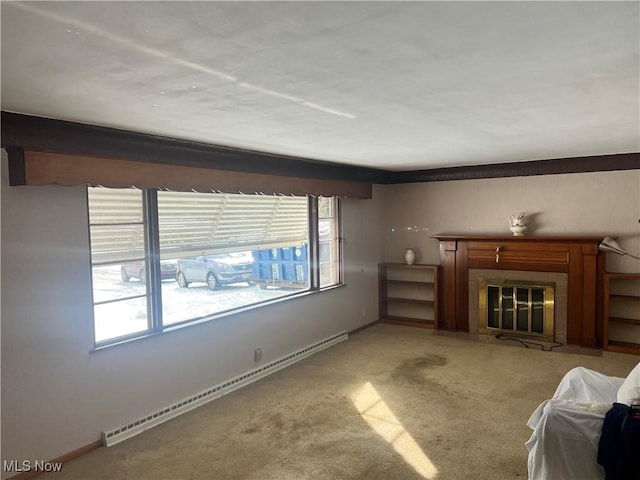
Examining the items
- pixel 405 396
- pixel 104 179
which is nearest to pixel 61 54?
pixel 104 179

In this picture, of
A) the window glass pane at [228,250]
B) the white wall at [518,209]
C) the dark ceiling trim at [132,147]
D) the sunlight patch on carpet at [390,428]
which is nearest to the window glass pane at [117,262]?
the window glass pane at [228,250]

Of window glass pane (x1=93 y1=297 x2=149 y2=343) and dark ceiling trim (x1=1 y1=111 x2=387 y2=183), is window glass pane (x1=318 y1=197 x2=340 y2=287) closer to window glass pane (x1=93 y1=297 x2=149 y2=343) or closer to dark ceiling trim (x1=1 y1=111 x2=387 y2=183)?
dark ceiling trim (x1=1 y1=111 x2=387 y2=183)

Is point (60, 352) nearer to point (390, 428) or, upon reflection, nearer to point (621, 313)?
point (390, 428)

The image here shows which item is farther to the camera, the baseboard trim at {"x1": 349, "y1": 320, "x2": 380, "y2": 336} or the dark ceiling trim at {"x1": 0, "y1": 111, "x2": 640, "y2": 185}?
the baseboard trim at {"x1": 349, "y1": 320, "x2": 380, "y2": 336}

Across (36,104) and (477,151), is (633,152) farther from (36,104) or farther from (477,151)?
(36,104)

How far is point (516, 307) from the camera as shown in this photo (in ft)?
18.5

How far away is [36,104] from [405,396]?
3.39 meters

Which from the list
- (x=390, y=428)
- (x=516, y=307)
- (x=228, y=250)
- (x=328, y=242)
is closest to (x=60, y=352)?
(x=228, y=250)

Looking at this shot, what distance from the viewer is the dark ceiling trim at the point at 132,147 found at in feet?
8.78

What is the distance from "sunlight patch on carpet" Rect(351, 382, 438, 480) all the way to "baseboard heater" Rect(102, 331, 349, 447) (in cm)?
98

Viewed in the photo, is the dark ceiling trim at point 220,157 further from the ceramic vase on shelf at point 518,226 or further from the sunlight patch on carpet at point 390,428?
the sunlight patch on carpet at point 390,428

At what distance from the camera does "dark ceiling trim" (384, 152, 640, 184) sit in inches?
200

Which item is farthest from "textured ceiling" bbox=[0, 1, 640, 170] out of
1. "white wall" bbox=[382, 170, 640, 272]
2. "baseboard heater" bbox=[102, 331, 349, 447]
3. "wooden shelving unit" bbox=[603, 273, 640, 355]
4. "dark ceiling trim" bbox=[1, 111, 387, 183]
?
"wooden shelving unit" bbox=[603, 273, 640, 355]

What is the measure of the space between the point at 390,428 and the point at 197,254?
2194mm
